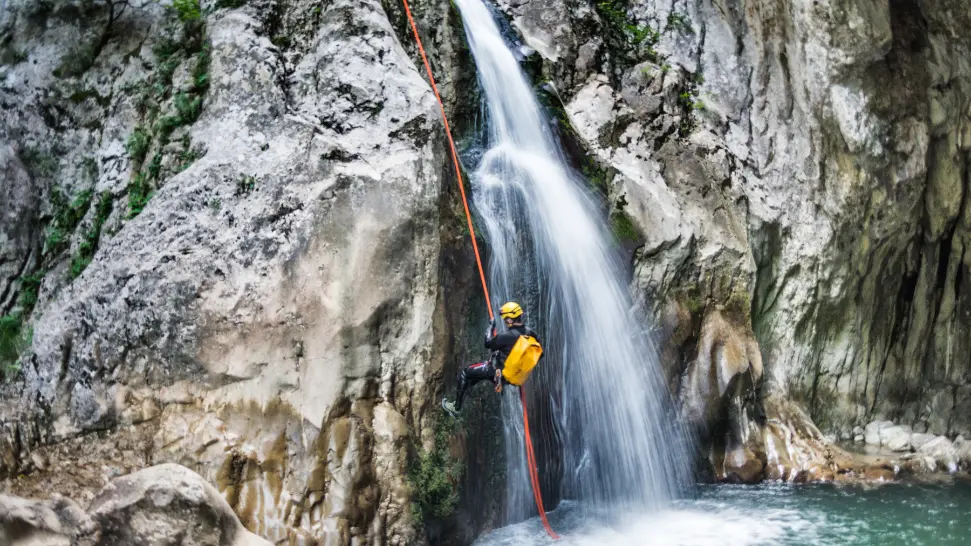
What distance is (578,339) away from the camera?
9.34 metres

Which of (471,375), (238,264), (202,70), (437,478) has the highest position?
(202,70)

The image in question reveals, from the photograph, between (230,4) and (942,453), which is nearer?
(230,4)

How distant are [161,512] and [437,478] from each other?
260cm

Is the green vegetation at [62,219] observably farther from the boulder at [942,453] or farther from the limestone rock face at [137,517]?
the boulder at [942,453]

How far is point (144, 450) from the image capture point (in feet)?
22.7

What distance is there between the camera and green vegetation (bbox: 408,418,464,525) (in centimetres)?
709

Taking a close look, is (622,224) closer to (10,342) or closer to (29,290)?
(29,290)

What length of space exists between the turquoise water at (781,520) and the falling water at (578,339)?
49cm

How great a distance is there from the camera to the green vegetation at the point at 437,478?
7.09 m

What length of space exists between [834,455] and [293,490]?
749cm

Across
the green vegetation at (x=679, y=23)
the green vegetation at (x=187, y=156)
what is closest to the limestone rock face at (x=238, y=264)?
the green vegetation at (x=187, y=156)

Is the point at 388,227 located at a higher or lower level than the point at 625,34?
lower

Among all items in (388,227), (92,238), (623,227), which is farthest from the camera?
(623,227)

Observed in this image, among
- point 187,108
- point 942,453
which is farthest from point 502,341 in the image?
point 942,453
